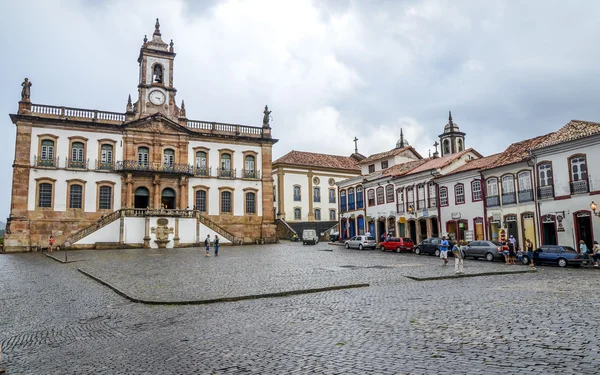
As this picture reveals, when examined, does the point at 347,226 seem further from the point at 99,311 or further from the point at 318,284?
the point at 99,311

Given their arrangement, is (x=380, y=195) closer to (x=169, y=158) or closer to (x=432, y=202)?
(x=432, y=202)

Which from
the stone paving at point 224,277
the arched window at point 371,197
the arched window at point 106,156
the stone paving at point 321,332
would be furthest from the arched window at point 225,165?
the stone paving at point 321,332

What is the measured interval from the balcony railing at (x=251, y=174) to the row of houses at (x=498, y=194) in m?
10.2

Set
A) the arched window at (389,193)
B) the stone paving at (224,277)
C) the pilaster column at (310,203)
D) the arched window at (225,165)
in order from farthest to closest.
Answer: the pilaster column at (310,203), the arched window at (225,165), the arched window at (389,193), the stone paving at (224,277)

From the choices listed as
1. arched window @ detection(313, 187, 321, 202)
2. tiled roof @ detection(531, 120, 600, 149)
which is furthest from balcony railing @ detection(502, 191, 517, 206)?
arched window @ detection(313, 187, 321, 202)

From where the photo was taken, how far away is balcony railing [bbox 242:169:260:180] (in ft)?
152

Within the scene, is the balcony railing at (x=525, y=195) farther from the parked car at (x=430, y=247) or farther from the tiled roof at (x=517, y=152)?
the parked car at (x=430, y=247)

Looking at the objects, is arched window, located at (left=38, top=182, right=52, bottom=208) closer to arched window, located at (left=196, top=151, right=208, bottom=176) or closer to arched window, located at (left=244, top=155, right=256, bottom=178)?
arched window, located at (left=196, top=151, right=208, bottom=176)

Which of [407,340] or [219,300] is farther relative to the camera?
[219,300]

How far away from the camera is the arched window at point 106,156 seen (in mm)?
40500

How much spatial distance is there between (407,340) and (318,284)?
7.12 m

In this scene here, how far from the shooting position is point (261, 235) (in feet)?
150

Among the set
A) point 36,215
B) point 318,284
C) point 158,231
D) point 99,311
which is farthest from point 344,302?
point 36,215

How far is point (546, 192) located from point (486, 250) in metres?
5.79
